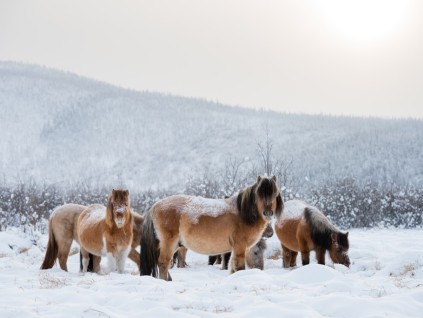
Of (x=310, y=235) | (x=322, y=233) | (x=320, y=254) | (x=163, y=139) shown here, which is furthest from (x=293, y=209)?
(x=163, y=139)

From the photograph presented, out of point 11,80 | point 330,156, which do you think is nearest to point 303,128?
point 330,156

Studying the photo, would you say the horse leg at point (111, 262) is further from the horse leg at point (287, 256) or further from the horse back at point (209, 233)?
the horse leg at point (287, 256)

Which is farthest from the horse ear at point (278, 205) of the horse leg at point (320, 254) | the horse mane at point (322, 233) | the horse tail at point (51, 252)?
the horse tail at point (51, 252)

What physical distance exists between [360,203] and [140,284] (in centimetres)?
2002

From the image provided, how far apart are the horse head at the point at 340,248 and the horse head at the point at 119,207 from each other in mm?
4080

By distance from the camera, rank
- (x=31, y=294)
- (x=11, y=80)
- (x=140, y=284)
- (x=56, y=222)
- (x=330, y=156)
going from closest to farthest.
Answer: (x=31, y=294) → (x=140, y=284) → (x=56, y=222) → (x=330, y=156) → (x=11, y=80)

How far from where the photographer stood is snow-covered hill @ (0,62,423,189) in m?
85.6

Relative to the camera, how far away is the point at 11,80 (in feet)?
484

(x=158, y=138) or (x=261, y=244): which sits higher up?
(x=158, y=138)

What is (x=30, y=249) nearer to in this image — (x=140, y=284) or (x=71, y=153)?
(x=140, y=284)

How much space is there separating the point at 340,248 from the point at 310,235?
0.63m

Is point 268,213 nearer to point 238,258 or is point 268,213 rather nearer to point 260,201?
point 260,201

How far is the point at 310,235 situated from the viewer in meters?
10.2

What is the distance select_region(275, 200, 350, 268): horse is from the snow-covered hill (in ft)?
201
